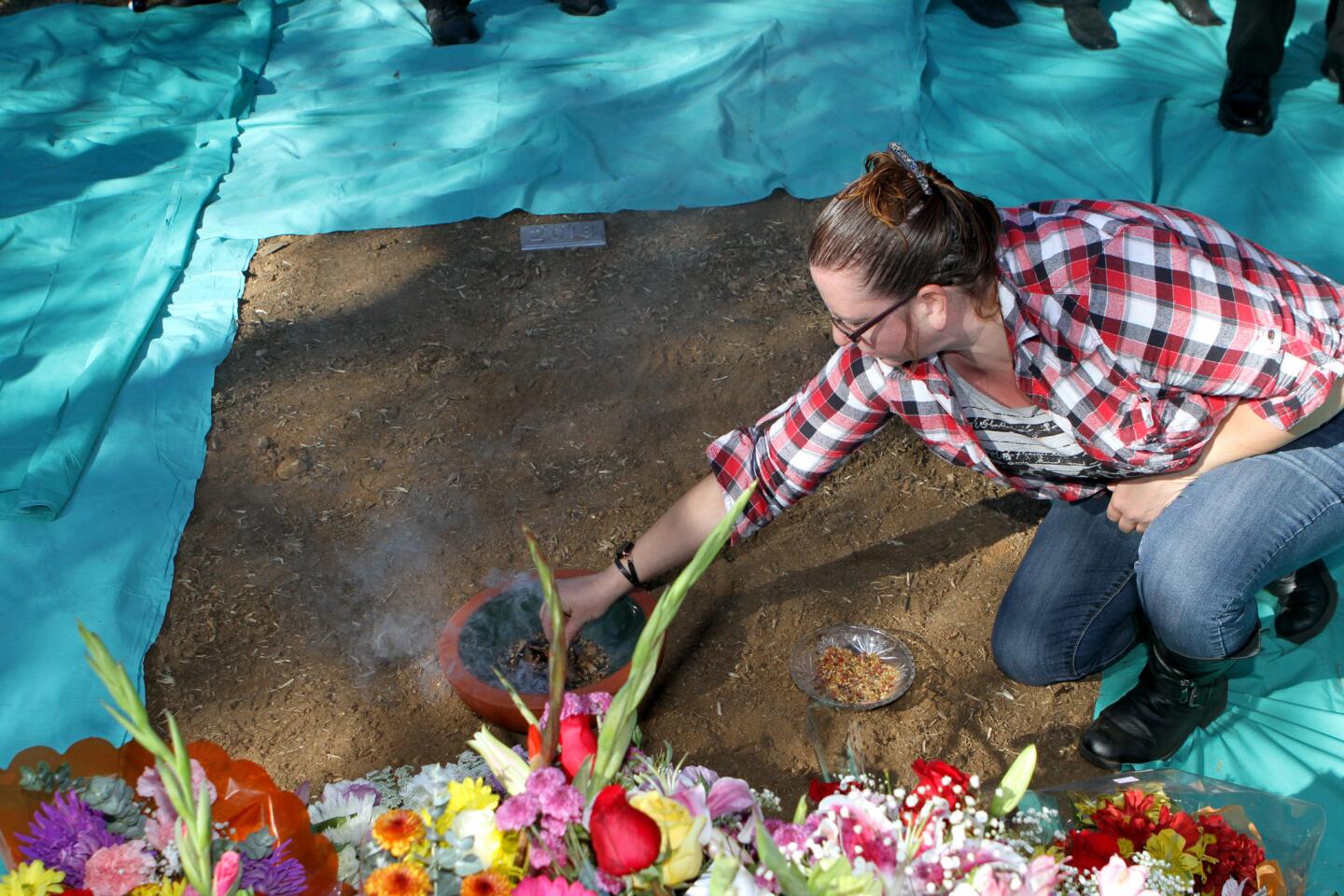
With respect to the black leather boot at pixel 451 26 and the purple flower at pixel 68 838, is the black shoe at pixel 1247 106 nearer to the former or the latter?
the black leather boot at pixel 451 26

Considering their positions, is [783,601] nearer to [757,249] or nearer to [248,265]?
[757,249]

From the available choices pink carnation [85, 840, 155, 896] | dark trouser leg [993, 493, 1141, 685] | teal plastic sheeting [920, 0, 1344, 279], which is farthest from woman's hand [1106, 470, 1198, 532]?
teal plastic sheeting [920, 0, 1344, 279]

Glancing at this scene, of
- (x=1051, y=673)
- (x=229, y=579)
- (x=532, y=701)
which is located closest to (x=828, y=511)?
(x=1051, y=673)

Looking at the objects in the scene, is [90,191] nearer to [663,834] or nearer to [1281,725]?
[663,834]

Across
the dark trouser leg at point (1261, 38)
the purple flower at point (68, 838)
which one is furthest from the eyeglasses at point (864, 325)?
the dark trouser leg at point (1261, 38)

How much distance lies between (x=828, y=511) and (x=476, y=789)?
1.91 metres

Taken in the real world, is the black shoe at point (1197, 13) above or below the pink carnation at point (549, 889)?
below

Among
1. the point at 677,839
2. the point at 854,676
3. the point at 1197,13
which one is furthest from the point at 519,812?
the point at 1197,13

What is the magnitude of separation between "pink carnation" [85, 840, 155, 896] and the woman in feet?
3.23

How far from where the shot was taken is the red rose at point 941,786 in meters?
1.17

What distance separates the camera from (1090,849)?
1228mm

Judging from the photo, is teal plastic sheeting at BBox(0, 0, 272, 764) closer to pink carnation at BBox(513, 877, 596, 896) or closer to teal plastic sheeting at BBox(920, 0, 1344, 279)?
pink carnation at BBox(513, 877, 596, 896)

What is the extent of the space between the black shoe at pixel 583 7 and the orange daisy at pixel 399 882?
13.7 feet

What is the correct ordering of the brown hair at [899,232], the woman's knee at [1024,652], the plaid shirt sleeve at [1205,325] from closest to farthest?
the brown hair at [899,232]
the plaid shirt sleeve at [1205,325]
the woman's knee at [1024,652]
